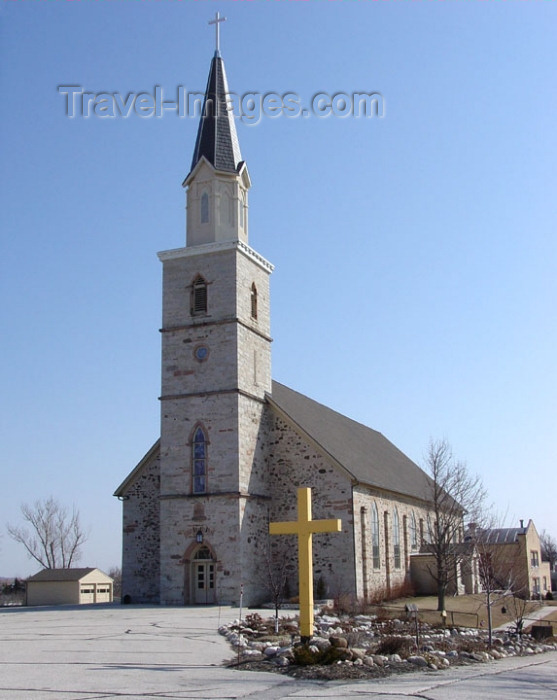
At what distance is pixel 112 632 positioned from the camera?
19812 mm

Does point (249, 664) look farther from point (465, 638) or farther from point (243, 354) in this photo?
point (243, 354)

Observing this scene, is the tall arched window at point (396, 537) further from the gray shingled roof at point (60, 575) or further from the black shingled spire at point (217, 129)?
the black shingled spire at point (217, 129)

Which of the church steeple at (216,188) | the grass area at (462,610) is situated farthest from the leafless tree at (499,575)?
the church steeple at (216,188)

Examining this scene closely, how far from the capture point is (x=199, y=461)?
31.2 meters

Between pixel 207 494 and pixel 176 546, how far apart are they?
2265 millimetres

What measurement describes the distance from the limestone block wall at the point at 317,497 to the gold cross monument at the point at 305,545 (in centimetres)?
1424

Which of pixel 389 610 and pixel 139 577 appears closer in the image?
pixel 389 610

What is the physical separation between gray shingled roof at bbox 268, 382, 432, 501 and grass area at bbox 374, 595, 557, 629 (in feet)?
15.9

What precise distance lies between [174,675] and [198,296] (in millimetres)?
21249

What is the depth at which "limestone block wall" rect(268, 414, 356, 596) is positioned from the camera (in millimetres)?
30625

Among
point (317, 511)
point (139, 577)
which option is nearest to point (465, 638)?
point (317, 511)

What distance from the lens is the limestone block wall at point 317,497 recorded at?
30625 millimetres

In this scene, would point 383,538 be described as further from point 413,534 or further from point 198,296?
point 198,296

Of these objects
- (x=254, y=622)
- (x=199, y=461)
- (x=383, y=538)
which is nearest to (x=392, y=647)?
(x=254, y=622)
